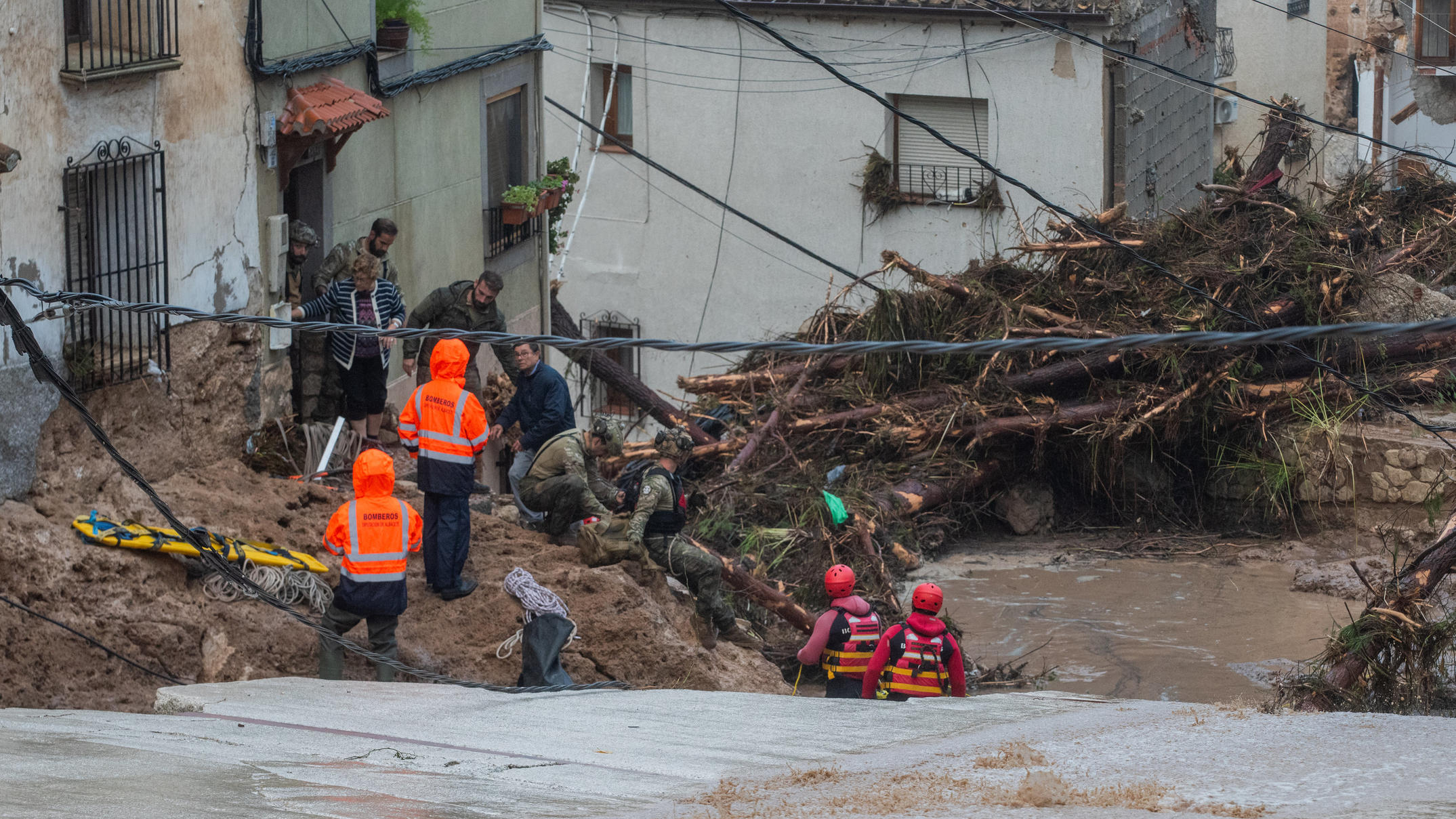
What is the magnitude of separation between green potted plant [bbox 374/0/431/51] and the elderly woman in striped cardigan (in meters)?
2.89

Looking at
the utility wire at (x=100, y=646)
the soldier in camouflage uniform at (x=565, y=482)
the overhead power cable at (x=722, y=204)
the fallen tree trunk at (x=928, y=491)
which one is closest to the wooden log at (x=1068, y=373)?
the fallen tree trunk at (x=928, y=491)

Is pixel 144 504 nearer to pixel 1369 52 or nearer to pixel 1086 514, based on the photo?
pixel 1086 514

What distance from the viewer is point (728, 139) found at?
20.9 meters

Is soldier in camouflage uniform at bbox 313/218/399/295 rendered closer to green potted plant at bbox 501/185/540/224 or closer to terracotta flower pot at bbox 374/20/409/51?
terracotta flower pot at bbox 374/20/409/51

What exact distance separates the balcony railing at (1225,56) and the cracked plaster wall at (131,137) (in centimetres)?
1849

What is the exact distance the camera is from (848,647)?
26.1 ft

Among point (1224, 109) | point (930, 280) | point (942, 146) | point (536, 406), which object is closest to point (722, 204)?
point (930, 280)

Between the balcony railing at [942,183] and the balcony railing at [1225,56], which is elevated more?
the balcony railing at [1225,56]

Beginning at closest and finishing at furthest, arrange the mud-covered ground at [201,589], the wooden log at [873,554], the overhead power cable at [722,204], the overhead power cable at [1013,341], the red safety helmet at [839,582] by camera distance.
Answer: the overhead power cable at [1013,341] → the mud-covered ground at [201,589] → the red safety helmet at [839,582] → the wooden log at [873,554] → the overhead power cable at [722,204]

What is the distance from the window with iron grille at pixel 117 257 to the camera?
8375mm

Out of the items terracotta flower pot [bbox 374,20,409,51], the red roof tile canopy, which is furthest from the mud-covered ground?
terracotta flower pot [bbox 374,20,409,51]

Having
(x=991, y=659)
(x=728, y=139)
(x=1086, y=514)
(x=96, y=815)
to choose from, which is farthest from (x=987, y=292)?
(x=96, y=815)

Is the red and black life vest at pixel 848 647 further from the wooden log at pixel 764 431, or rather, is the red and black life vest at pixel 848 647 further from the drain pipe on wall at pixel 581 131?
the drain pipe on wall at pixel 581 131

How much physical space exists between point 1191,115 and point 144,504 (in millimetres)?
16079
